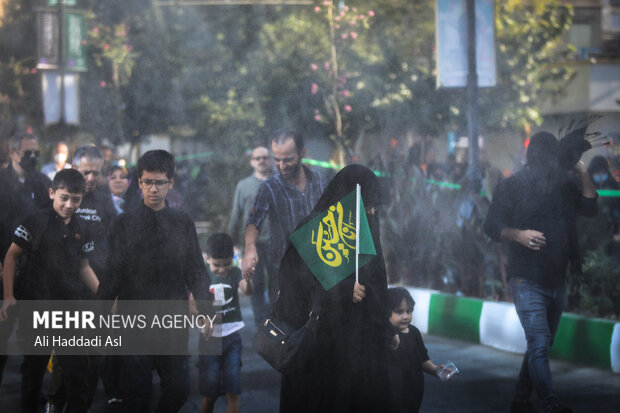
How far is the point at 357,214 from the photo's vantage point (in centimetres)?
337

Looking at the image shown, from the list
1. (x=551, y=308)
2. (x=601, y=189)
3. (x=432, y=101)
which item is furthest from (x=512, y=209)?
(x=432, y=101)

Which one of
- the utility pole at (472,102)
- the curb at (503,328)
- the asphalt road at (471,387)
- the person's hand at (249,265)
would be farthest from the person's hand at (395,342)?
the utility pole at (472,102)

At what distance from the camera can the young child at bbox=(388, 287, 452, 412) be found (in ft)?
11.9

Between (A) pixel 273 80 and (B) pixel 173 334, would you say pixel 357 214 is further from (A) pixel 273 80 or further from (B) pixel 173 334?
(A) pixel 273 80

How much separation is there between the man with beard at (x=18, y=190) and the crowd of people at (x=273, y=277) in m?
0.01

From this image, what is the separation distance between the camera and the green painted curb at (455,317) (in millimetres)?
7227

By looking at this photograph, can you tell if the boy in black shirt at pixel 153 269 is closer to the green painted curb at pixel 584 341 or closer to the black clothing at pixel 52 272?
the black clothing at pixel 52 272

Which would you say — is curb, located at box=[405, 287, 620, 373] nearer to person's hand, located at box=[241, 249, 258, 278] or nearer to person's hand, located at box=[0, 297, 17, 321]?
person's hand, located at box=[241, 249, 258, 278]

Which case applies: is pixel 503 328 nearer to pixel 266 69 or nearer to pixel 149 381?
pixel 149 381

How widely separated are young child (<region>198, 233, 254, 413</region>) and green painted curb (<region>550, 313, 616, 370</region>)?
293 cm

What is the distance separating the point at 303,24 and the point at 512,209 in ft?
51.9

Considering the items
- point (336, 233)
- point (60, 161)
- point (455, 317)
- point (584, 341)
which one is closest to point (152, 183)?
point (336, 233)

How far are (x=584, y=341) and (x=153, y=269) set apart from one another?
12.1ft

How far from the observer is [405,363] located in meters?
3.76
